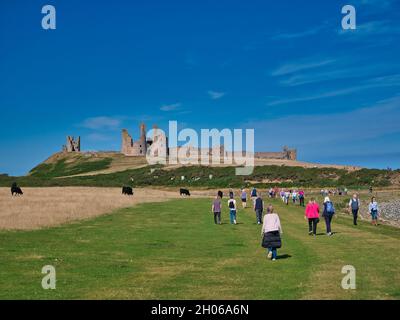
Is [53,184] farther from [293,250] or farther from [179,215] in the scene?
[293,250]

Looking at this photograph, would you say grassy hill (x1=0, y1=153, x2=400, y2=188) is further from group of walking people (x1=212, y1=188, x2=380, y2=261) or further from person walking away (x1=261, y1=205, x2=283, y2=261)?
person walking away (x1=261, y1=205, x2=283, y2=261)

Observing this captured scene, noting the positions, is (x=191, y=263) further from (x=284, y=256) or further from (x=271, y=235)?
(x=284, y=256)

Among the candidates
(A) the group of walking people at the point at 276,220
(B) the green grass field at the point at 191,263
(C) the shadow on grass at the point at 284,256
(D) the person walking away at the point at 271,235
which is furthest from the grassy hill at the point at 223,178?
(D) the person walking away at the point at 271,235

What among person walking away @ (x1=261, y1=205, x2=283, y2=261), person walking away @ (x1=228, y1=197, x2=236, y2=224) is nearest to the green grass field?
person walking away @ (x1=261, y1=205, x2=283, y2=261)

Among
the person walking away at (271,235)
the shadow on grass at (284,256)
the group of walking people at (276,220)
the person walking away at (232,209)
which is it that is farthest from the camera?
the person walking away at (232,209)

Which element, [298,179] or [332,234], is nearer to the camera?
[332,234]

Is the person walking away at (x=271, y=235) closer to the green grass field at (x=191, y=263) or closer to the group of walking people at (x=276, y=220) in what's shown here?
the group of walking people at (x=276, y=220)

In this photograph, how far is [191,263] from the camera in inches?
741

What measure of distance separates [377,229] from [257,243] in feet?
35.2

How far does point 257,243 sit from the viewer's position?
82.4 ft

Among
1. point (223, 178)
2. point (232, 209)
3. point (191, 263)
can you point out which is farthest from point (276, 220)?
point (223, 178)

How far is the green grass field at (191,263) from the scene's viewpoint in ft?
45.6
